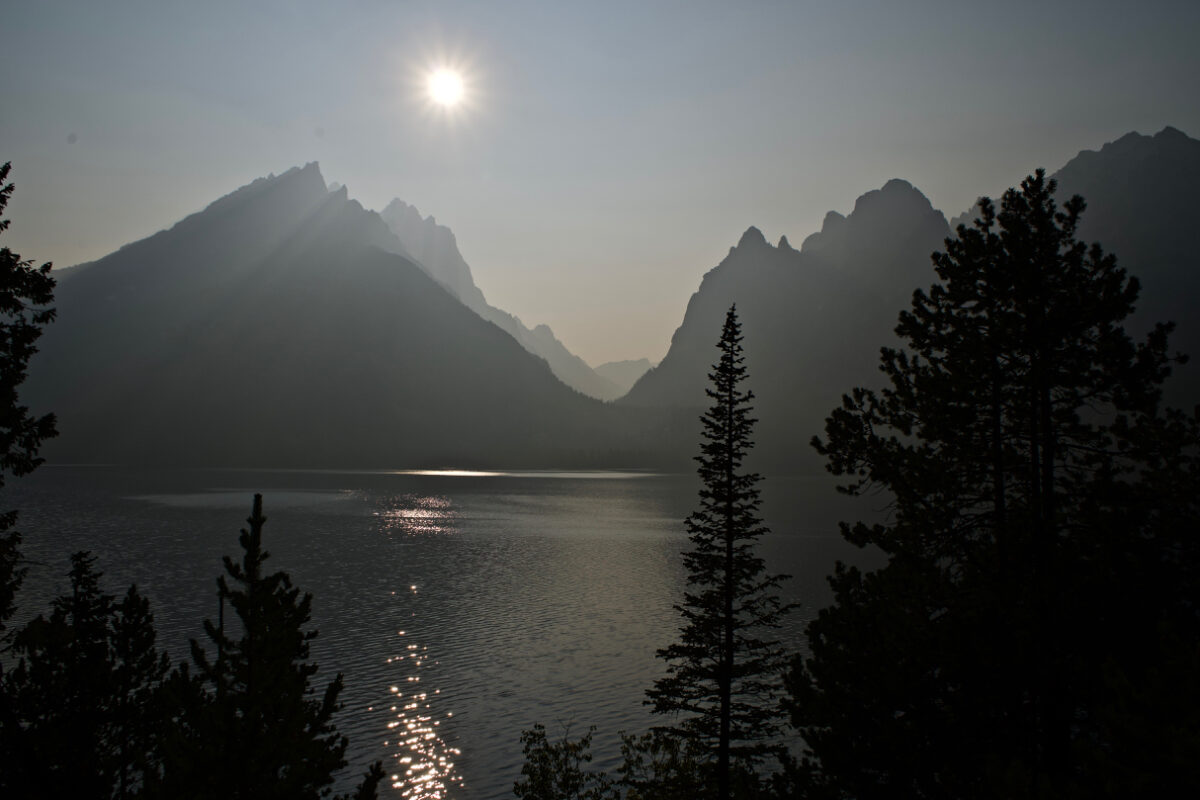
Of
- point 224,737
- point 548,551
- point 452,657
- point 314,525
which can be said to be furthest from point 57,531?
point 224,737

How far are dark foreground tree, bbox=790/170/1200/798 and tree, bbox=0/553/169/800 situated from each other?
1738cm

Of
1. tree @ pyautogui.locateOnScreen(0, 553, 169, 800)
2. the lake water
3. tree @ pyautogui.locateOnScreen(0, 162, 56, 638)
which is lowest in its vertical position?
the lake water

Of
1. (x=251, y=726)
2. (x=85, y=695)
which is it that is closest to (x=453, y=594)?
(x=85, y=695)

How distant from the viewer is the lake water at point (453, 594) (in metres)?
30.9

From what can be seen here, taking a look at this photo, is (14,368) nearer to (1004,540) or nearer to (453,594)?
(1004,540)

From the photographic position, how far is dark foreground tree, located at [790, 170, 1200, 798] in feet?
41.5

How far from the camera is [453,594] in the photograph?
58719 mm

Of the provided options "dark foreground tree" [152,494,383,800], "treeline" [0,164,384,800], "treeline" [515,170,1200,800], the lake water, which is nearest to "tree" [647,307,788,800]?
"treeline" [515,170,1200,800]

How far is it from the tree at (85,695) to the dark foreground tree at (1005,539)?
57.0 ft

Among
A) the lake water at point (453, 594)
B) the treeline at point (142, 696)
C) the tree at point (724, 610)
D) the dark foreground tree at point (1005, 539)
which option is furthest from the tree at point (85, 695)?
the dark foreground tree at point (1005, 539)

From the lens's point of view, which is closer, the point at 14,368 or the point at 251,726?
the point at 251,726

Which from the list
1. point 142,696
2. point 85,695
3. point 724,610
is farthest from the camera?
point 724,610

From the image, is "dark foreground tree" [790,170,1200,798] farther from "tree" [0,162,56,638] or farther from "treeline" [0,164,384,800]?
"tree" [0,162,56,638]

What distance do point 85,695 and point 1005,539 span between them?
2352 centimetres
